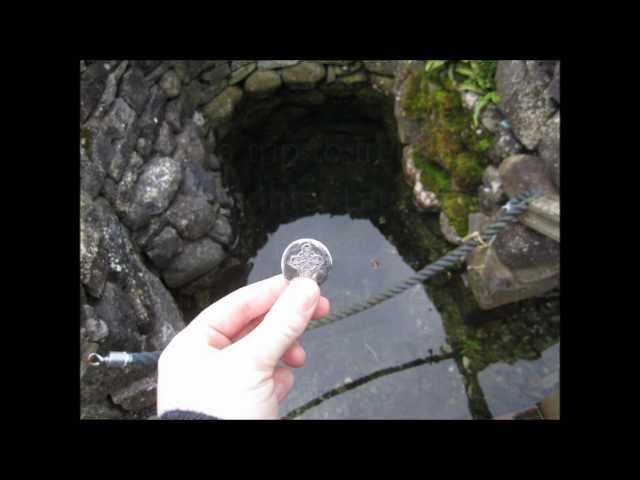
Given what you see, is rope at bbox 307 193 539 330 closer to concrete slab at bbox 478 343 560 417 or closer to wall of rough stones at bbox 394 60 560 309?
wall of rough stones at bbox 394 60 560 309

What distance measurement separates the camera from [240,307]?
1.89m

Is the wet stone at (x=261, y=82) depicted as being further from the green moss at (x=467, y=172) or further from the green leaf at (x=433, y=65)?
the green moss at (x=467, y=172)

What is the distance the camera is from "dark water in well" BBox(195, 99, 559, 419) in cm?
371

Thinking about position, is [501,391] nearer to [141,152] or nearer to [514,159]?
[514,159]

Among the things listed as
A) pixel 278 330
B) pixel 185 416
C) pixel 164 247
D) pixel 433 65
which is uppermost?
pixel 433 65

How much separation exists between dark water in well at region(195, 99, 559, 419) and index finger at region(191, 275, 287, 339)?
6.74ft

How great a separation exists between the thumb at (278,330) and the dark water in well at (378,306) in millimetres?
2297

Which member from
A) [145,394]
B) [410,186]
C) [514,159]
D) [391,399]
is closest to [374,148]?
[410,186]

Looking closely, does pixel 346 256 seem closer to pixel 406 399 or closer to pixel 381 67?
A: pixel 406 399

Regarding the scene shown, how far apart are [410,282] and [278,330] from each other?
1.65 metres

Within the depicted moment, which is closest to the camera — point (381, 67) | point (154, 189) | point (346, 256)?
point (154, 189)

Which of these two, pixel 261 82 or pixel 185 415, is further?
pixel 261 82

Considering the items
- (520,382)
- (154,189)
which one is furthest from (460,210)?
(154,189)

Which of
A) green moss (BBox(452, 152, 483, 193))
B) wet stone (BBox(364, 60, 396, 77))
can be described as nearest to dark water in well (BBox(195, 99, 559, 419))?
green moss (BBox(452, 152, 483, 193))
